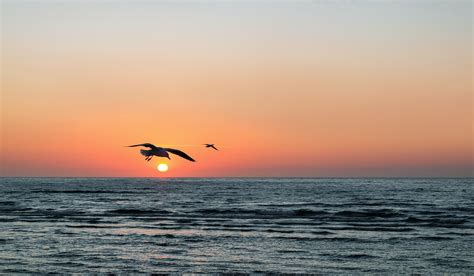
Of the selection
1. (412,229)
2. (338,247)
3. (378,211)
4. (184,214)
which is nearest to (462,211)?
(378,211)

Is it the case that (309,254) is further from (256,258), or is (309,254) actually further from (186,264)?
(186,264)

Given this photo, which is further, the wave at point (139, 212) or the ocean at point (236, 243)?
the wave at point (139, 212)

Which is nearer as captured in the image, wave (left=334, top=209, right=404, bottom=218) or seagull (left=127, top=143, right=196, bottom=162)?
seagull (left=127, top=143, right=196, bottom=162)

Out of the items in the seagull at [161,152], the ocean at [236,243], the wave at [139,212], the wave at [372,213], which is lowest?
the ocean at [236,243]

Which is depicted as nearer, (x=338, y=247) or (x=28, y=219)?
(x=338, y=247)

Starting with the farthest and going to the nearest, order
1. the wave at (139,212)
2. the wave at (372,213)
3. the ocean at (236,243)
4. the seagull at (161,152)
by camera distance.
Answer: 1. the wave at (139,212)
2. the wave at (372,213)
3. the ocean at (236,243)
4. the seagull at (161,152)

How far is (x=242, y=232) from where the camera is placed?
26391 mm

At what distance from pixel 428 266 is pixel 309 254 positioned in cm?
366

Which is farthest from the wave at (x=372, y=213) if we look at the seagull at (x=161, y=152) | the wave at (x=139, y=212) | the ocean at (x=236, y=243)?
the seagull at (x=161, y=152)

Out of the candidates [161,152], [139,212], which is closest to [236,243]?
[161,152]

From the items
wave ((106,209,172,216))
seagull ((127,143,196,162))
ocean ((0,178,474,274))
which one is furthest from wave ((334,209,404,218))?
seagull ((127,143,196,162))

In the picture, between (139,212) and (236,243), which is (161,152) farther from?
(139,212)

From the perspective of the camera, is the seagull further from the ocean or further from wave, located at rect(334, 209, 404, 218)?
wave, located at rect(334, 209, 404, 218)

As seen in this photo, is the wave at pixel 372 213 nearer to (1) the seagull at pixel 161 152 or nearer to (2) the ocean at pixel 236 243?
(2) the ocean at pixel 236 243
